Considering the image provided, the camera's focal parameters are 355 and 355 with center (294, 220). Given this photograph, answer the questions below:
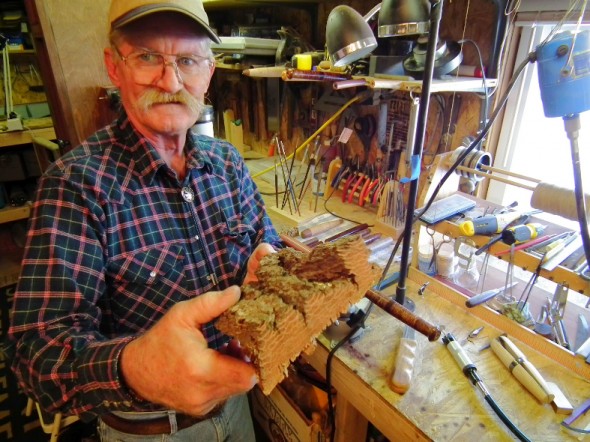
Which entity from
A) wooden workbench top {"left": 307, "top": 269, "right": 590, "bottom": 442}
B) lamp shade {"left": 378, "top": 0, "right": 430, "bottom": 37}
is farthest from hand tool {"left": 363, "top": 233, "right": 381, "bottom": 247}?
lamp shade {"left": 378, "top": 0, "right": 430, "bottom": 37}

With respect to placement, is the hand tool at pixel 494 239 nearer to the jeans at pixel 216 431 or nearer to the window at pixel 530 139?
the window at pixel 530 139

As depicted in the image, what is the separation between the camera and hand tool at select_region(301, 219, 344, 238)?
1.46m

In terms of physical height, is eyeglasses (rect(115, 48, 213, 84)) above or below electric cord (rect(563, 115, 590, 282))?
above

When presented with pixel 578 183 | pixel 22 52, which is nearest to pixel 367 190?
pixel 578 183

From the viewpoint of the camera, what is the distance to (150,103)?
0.89 metres

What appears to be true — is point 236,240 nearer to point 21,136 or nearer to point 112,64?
point 112,64

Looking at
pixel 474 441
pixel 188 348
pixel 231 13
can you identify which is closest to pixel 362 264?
pixel 188 348

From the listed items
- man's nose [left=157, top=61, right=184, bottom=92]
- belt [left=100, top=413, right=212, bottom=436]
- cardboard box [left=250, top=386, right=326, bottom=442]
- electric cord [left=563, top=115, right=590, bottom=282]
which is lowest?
cardboard box [left=250, top=386, right=326, bottom=442]

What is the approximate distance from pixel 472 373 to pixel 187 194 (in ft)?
2.71

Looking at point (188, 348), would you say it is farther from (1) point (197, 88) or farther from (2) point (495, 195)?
(2) point (495, 195)

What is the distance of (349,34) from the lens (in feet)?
3.21

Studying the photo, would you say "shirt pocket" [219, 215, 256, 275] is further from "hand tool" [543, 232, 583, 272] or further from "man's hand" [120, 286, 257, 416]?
"hand tool" [543, 232, 583, 272]

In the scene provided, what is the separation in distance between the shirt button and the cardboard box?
0.76 m

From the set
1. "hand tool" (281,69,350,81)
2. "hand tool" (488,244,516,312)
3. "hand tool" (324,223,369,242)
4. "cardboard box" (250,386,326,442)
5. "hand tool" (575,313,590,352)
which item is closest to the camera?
"hand tool" (575,313,590,352)
